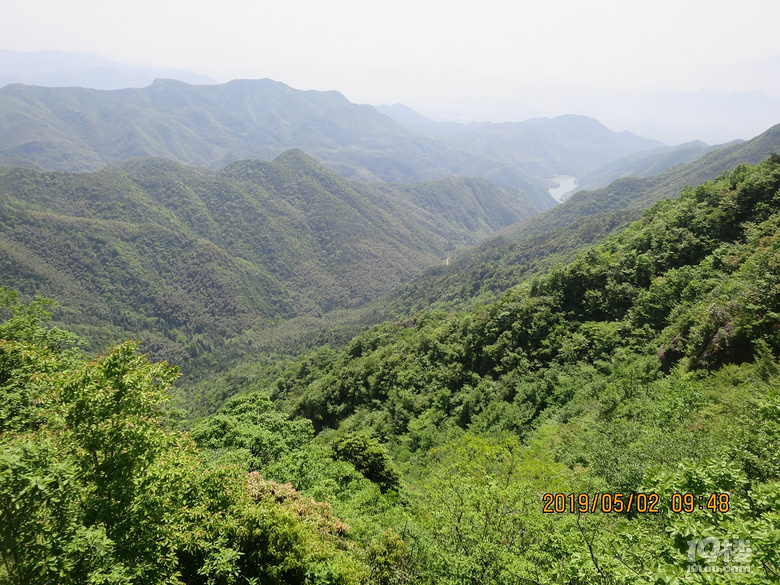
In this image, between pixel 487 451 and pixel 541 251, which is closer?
pixel 487 451

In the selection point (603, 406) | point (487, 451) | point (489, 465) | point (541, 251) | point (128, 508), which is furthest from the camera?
point (541, 251)

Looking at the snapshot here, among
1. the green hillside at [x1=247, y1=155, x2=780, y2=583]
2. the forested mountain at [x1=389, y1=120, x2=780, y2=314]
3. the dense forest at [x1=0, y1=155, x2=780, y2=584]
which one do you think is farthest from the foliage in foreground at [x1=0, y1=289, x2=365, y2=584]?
the forested mountain at [x1=389, y1=120, x2=780, y2=314]

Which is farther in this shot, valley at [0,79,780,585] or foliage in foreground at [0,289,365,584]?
valley at [0,79,780,585]

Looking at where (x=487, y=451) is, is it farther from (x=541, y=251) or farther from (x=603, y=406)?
(x=541, y=251)

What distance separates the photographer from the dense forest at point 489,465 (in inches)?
316

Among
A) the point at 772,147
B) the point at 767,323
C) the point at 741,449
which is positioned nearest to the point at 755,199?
the point at 767,323

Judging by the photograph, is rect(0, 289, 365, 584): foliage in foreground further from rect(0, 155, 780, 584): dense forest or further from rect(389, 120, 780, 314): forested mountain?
rect(389, 120, 780, 314): forested mountain

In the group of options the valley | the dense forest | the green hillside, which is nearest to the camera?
the dense forest

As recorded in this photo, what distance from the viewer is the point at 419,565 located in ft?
44.5

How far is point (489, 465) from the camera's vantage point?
1975 cm

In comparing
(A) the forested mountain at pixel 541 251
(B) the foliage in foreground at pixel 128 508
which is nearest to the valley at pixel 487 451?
(B) the foliage in foreground at pixel 128 508

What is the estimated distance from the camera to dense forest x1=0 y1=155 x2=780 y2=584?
803cm

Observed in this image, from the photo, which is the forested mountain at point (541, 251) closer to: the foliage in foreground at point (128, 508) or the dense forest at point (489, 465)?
the dense forest at point (489, 465)

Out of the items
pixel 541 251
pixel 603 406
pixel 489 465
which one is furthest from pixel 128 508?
pixel 541 251
